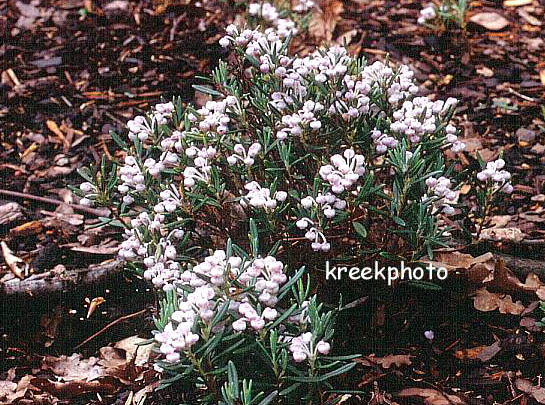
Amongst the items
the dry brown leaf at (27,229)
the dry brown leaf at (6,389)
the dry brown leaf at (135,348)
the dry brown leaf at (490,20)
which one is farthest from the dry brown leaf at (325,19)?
the dry brown leaf at (6,389)

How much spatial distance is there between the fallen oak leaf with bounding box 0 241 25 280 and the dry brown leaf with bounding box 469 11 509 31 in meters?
2.91

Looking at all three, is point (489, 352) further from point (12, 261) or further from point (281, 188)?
point (12, 261)

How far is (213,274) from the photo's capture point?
81.9 inches

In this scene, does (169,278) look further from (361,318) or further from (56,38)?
(56,38)

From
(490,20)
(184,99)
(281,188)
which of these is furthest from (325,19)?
(281,188)

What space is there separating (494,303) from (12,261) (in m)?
1.98

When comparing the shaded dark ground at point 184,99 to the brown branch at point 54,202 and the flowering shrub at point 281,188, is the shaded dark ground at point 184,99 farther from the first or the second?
the flowering shrub at point 281,188

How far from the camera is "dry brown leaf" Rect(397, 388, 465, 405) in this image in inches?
97.6

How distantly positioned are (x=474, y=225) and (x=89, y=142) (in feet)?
6.50

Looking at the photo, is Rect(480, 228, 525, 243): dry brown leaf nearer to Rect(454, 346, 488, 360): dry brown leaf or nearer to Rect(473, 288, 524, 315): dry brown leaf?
Rect(473, 288, 524, 315): dry brown leaf

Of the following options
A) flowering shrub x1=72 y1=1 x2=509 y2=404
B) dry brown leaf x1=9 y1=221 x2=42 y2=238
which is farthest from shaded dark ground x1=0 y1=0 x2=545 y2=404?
flowering shrub x1=72 y1=1 x2=509 y2=404

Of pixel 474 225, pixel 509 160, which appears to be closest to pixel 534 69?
pixel 509 160

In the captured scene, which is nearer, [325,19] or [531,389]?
[531,389]

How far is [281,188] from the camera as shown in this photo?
2.58m
